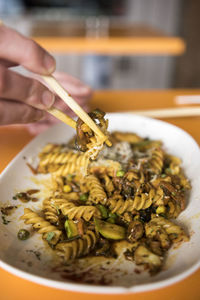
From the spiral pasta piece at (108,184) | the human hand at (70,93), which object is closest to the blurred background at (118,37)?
the human hand at (70,93)

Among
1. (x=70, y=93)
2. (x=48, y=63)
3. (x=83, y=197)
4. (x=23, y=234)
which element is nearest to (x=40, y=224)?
(x=23, y=234)

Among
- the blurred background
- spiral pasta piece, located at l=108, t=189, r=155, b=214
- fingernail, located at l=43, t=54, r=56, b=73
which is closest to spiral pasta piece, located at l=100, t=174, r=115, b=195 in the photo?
spiral pasta piece, located at l=108, t=189, r=155, b=214

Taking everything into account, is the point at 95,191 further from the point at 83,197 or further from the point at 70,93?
the point at 70,93

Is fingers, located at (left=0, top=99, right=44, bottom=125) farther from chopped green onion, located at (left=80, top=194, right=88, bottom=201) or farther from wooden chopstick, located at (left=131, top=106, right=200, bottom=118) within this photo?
wooden chopstick, located at (left=131, top=106, right=200, bottom=118)

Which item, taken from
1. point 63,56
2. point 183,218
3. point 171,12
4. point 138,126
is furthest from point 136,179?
point 171,12

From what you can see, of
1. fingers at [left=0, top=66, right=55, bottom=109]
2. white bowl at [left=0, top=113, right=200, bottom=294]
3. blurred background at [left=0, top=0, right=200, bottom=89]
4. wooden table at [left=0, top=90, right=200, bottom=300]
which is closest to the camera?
white bowl at [left=0, top=113, right=200, bottom=294]

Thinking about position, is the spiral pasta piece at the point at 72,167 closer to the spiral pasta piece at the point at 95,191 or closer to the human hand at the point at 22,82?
the spiral pasta piece at the point at 95,191

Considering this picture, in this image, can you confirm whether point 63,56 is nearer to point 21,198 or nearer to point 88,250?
point 21,198
